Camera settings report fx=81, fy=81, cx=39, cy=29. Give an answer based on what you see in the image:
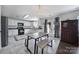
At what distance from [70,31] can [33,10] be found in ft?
2.45

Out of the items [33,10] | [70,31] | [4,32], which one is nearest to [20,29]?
[4,32]

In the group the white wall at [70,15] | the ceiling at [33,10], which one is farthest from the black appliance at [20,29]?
the white wall at [70,15]

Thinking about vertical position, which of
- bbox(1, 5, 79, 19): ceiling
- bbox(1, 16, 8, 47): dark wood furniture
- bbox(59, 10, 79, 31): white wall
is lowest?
bbox(1, 16, 8, 47): dark wood furniture

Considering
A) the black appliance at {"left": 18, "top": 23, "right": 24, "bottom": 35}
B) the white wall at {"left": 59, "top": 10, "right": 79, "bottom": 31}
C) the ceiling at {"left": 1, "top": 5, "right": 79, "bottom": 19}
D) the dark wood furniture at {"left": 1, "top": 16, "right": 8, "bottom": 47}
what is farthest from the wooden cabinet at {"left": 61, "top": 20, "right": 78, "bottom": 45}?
the dark wood furniture at {"left": 1, "top": 16, "right": 8, "bottom": 47}

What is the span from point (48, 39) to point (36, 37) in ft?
0.73

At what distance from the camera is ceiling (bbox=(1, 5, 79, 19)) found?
1.36 meters

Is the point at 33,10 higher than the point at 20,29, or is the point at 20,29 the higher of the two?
the point at 33,10

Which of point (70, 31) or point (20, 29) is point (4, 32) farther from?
point (70, 31)

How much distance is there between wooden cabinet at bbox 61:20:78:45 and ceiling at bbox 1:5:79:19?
0.23 meters

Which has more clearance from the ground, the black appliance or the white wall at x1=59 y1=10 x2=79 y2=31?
the white wall at x1=59 y1=10 x2=79 y2=31

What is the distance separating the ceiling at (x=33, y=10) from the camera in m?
1.36

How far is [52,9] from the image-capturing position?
1.42 metres

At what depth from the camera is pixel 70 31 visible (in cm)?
144

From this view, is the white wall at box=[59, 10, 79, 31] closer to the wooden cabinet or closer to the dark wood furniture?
the wooden cabinet
